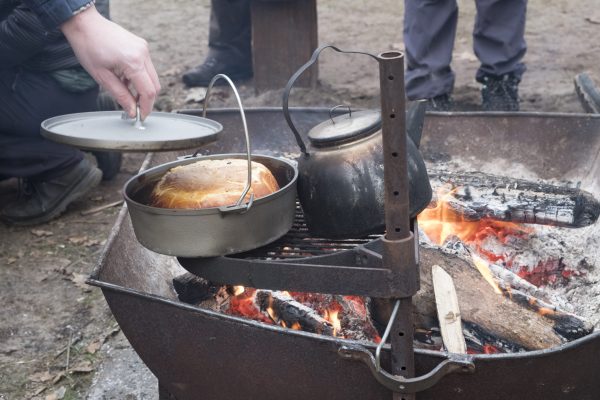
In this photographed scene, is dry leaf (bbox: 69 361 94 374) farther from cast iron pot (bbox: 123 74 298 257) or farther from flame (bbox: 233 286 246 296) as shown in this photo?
cast iron pot (bbox: 123 74 298 257)

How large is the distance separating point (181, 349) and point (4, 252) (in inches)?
77.0

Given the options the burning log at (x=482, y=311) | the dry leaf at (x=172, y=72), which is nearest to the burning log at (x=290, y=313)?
the burning log at (x=482, y=311)

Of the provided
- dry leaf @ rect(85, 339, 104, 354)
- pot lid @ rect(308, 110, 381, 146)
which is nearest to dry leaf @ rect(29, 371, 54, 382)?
dry leaf @ rect(85, 339, 104, 354)

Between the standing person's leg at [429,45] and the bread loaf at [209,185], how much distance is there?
2433 mm

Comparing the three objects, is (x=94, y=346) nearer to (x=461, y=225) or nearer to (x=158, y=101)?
(x=461, y=225)

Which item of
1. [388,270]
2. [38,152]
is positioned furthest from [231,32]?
[388,270]

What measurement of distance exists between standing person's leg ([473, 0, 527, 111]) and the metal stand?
113 inches

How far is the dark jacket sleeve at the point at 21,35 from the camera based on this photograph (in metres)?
3.36

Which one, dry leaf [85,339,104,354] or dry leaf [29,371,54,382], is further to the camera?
dry leaf [85,339,104,354]

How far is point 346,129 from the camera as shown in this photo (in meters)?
2.09

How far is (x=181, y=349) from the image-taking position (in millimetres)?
2055

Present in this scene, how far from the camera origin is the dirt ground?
290 cm

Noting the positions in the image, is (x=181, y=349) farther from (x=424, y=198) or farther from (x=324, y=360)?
(x=424, y=198)

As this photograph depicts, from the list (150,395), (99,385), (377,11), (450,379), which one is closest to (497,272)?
(450,379)
